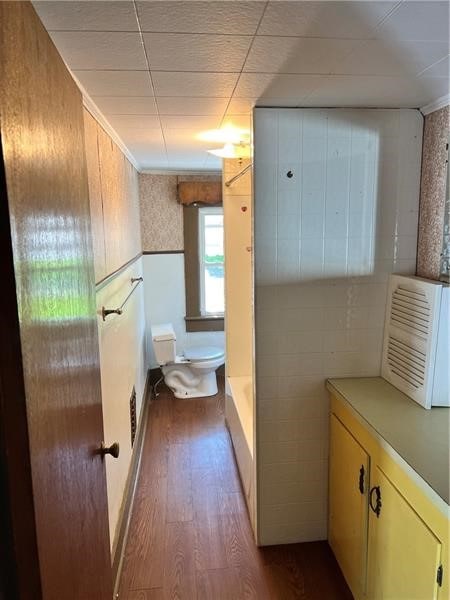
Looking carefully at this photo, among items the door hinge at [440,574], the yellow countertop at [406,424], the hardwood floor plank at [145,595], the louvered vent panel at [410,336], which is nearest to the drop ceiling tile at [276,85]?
the louvered vent panel at [410,336]

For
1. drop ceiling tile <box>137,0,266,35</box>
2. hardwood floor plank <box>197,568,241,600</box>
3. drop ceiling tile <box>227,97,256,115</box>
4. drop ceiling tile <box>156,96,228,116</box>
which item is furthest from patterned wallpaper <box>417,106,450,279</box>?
hardwood floor plank <box>197,568,241,600</box>

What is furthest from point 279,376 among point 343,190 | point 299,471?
point 343,190

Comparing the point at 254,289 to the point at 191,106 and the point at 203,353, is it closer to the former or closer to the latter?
the point at 191,106

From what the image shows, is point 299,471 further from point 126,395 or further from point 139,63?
point 139,63

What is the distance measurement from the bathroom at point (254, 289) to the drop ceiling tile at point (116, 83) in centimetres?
1

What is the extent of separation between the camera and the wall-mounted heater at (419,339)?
1.60 metres

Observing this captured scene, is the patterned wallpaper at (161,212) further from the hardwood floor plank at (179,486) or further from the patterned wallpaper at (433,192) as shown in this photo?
the patterned wallpaper at (433,192)

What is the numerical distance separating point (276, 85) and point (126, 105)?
0.63 metres

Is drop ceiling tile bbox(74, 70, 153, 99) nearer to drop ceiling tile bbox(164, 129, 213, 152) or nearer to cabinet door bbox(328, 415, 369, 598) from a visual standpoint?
drop ceiling tile bbox(164, 129, 213, 152)

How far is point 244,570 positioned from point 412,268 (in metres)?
1.61

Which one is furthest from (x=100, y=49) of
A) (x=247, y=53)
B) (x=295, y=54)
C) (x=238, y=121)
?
(x=238, y=121)

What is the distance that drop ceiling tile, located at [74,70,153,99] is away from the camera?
4.50 ft

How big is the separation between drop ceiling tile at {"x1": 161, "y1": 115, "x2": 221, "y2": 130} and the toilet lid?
2270 mm

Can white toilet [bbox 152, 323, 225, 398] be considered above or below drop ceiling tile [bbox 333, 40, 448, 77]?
below
